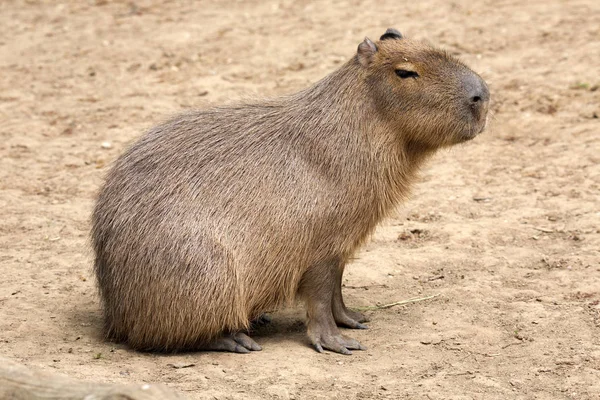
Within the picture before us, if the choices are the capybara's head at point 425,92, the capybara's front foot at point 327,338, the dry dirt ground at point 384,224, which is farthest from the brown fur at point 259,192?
the dry dirt ground at point 384,224

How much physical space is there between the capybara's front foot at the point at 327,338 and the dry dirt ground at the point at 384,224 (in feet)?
0.27

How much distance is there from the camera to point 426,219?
610cm

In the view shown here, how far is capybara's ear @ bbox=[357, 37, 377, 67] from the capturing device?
4.70 m

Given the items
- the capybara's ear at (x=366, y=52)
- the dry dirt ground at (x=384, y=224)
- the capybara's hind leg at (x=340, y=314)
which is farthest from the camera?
the capybara's hind leg at (x=340, y=314)

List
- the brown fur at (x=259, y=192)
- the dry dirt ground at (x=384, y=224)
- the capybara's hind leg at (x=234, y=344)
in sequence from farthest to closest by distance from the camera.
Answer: the capybara's hind leg at (x=234, y=344), the brown fur at (x=259, y=192), the dry dirt ground at (x=384, y=224)

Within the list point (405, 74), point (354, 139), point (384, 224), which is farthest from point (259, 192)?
point (384, 224)

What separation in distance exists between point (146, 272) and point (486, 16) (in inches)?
221

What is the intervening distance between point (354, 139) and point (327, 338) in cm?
96

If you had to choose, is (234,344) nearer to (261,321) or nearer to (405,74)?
(261,321)

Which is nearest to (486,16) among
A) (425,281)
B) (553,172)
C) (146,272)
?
(553,172)

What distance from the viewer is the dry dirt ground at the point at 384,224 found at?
4332 millimetres

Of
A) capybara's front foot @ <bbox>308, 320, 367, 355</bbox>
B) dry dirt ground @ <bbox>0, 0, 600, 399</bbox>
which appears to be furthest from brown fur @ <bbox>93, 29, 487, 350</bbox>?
dry dirt ground @ <bbox>0, 0, 600, 399</bbox>

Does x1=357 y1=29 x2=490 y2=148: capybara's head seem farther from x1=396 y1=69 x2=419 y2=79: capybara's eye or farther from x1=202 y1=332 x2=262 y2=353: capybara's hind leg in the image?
x1=202 y1=332 x2=262 y2=353: capybara's hind leg

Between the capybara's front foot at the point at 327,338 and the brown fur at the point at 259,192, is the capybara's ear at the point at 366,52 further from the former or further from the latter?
the capybara's front foot at the point at 327,338
